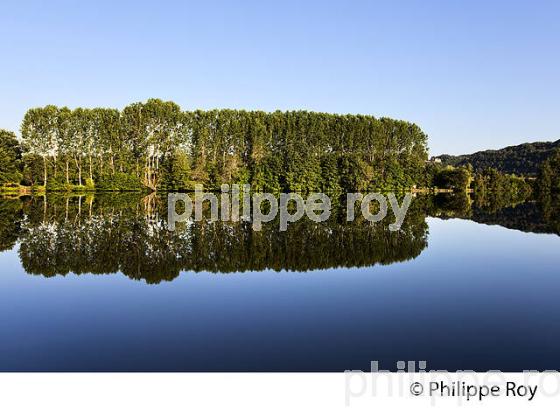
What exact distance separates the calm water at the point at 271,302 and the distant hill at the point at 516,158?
10503 cm

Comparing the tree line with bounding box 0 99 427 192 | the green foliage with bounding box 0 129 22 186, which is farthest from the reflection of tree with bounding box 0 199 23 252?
the tree line with bounding box 0 99 427 192

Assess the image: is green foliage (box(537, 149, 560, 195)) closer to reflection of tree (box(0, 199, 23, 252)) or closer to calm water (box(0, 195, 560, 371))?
calm water (box(0, 195, 560, 371))

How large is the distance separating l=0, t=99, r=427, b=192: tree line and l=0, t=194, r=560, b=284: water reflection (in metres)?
37.3

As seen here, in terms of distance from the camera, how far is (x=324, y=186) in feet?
217

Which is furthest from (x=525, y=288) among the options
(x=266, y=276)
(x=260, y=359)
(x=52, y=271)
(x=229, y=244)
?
(x=52, y=271)

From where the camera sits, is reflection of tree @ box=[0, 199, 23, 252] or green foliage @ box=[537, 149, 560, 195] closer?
reflection of tree @ box=[0, 199, 23, 252]

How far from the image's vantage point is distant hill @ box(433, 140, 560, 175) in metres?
118

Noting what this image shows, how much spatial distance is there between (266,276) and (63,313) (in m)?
4.86

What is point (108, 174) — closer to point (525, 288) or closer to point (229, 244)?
point (229, 244)

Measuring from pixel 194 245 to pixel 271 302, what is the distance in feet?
24.1

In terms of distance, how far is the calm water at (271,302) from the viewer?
263 inches

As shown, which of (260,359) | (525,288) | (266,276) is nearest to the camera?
(260,359)
